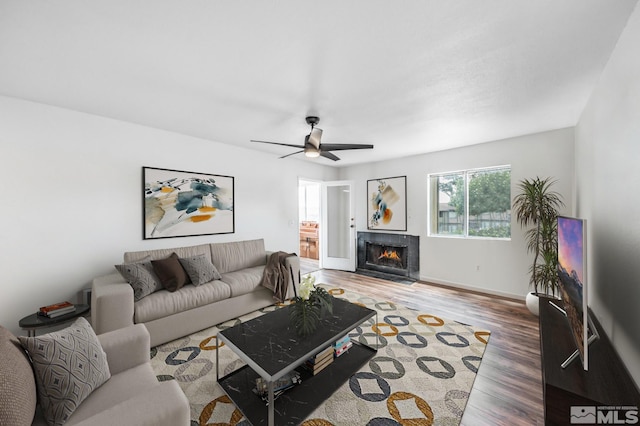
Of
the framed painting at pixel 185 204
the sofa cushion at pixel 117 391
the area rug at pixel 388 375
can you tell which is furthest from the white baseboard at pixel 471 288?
the sofa cushion at pixel 117 391

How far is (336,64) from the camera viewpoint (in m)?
1.91

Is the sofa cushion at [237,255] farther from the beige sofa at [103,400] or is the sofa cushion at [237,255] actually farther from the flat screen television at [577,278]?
the flat screen television at [577,278]

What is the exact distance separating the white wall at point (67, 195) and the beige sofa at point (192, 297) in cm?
42

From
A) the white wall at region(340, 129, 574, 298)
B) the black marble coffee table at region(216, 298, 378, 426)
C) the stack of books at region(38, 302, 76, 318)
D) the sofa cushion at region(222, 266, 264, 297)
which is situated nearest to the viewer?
the black marble coffee table at region(216, 298, 378, 426)

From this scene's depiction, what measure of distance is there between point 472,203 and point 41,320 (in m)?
5.82

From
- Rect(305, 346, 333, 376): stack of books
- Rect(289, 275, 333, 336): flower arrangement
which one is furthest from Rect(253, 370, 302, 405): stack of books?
Rect(289, 275, 333, 336): flower arrangement

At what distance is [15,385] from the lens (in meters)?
0.96

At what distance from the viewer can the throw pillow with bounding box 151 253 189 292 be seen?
2.82 m

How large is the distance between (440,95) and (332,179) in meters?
4.00

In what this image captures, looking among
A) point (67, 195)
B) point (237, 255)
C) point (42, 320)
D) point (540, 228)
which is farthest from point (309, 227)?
point (42, 320)

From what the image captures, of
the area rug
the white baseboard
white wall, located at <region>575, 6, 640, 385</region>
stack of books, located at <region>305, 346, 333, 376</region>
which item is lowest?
the area rug

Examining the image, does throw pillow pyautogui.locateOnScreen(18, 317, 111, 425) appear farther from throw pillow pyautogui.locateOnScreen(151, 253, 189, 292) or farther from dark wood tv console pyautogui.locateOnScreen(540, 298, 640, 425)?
dark wood tv console pyautogui.locateOnScreen(540, 298, 640, 425)

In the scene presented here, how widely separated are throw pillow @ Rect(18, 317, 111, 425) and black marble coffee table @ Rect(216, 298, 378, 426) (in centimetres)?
75

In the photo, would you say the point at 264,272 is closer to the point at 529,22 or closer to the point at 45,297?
the point at 45,297
